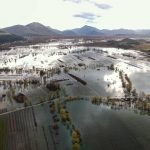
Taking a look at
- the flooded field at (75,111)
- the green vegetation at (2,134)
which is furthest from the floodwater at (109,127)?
the green vegetation at (2,134)

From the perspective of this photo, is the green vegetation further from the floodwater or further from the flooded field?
the floodwater

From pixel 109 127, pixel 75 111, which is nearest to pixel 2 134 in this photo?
pixel 75 111

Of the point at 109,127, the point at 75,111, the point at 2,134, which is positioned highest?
the point at 75,111

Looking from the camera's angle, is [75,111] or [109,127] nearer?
[109,127]

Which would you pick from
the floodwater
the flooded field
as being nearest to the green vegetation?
the flooded field

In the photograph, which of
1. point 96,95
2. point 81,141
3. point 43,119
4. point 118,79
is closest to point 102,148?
point 81,141

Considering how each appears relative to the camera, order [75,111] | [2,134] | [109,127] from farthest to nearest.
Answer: [75,111], [109,127], [2,134]

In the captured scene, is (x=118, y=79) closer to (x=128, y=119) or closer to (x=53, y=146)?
(x=128, y=119)

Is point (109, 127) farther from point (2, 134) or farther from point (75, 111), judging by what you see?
point (2, 134)

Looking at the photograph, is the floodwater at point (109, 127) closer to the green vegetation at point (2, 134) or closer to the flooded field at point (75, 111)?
the flooded field at point (75, 111)

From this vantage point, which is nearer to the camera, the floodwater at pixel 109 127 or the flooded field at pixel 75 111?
the floodwater at pixel 109 127
